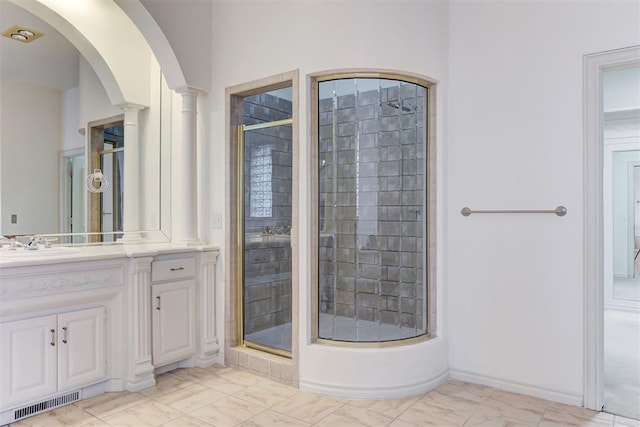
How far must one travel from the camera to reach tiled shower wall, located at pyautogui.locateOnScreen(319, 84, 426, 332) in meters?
2.78

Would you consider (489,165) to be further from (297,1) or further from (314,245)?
(297,1)

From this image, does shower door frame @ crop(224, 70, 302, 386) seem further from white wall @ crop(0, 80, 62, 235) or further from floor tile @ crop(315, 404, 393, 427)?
white wall @ crop(0, 80, 62, 235)

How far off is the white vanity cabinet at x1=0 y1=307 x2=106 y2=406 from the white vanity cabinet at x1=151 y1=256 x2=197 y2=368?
13.7 inches

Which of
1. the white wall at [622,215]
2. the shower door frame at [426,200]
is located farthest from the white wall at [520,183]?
the white wall at [622,215]

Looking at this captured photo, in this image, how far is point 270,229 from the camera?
3.13 meters

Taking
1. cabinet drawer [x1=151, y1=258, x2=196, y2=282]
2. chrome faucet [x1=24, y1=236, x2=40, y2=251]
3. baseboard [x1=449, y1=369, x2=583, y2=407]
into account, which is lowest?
baseboard [x1=449, y1=369, x2=583, y2=407]

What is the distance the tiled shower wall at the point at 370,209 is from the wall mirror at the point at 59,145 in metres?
1.45

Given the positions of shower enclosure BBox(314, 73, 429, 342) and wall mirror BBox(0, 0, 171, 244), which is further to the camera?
shower enclosure BBox(314, 73, 429, 342)

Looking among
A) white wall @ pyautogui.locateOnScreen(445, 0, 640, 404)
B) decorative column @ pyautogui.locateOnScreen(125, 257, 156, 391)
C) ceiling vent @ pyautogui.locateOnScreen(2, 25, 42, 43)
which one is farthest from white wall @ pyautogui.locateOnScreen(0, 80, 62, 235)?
white wall @ pyautogui.locateOnScreen(445, 0, 640, 404)

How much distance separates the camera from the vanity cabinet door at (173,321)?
2852mm

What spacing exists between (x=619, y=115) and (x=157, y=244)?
17.3ft

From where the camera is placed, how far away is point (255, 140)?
3.16m

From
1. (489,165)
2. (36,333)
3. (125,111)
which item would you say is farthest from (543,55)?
(36,333)

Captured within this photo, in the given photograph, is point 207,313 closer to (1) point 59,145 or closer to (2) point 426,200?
(1) point 59,145
